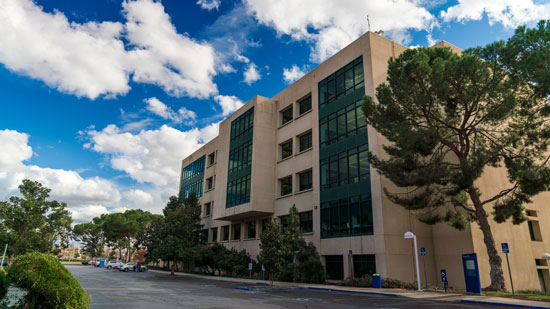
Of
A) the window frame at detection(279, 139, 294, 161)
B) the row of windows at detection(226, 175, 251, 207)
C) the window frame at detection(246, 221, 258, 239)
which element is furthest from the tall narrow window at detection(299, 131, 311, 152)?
the window frame at detection(246, 221, 258, 239)

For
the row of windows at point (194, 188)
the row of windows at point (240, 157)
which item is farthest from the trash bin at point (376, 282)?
the row of windows at point (194, 188)

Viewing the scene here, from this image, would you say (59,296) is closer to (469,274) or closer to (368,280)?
(469,274)

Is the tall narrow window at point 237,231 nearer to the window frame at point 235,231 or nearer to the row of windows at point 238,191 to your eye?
the window frame at point 235,231

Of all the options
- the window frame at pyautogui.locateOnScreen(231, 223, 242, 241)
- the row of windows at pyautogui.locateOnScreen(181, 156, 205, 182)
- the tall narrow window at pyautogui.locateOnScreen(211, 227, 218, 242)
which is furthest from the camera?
the row of windows at pyautogui.locateOnScreen(181, 156, 205, 182)

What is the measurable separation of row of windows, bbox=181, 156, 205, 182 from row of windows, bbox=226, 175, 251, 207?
16.8 m

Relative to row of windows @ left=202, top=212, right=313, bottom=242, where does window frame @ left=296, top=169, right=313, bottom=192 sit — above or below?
above

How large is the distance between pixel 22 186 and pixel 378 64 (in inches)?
1494

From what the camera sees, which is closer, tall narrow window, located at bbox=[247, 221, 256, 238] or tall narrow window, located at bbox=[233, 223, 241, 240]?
tall narrow window, located at bbox=[247, 221, 256, 238]

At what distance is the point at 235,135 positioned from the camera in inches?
1719

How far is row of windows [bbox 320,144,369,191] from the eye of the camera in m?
27.1

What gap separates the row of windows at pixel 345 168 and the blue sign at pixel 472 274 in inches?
363

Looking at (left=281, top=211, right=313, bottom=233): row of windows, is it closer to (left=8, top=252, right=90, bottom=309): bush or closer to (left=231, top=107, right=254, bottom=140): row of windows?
(left=231, top=107, right=254, bottom=140): row of windows

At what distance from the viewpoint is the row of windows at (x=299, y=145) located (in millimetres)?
34681

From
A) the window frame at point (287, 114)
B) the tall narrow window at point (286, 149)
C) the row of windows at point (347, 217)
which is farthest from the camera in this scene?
the window frame at point (287, 114)
